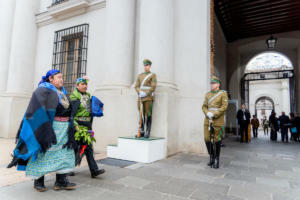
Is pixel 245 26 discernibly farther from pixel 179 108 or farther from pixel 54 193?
pixel 54 193

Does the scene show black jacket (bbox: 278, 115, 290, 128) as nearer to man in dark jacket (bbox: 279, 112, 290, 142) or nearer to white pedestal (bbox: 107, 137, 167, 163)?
man in dark jacket (bbox: 279, 112, 290, 142)

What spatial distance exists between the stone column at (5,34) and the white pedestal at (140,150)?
8000 millimetres

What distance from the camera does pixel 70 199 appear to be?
277 cm

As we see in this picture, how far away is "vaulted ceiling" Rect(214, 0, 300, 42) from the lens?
11.6 meters

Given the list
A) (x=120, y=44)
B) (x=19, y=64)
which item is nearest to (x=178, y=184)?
(x=120, y=44)

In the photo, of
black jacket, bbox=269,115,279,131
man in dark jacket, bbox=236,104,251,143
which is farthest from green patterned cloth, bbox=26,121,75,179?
black jacket, bbox=269,115,279,131

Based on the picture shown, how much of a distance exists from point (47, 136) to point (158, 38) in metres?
4.59

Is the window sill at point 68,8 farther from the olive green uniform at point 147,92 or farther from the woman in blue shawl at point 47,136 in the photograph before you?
the woman in blue shawl at point 47,136

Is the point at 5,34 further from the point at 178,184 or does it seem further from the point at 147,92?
the point at 178,184

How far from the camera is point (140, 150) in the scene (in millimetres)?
5176

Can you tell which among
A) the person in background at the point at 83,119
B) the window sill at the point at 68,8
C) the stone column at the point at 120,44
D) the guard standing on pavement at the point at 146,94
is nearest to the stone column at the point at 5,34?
the window sill at the point at 68,8

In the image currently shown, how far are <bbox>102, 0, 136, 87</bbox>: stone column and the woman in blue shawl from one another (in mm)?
3897

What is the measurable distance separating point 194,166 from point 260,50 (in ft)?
50.8

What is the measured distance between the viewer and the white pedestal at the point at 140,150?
511 centimetres
